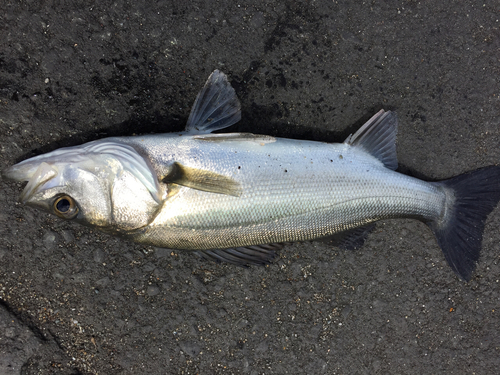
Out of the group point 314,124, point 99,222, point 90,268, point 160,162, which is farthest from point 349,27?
point 90,268

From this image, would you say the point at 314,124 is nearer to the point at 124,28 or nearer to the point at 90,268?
the point at 124,28

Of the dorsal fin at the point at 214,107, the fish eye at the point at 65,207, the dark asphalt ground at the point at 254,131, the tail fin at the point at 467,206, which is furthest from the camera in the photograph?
the tail fin at the point at 467,206

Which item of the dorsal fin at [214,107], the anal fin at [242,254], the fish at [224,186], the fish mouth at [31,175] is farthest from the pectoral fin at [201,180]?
the fish mouth at [31,175]

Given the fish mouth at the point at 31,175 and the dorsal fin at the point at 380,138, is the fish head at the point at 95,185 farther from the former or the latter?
the dorsal fin at the point at 380,138

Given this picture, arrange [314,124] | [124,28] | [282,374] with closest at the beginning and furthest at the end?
[124,28] → [314,124] → [282,374]

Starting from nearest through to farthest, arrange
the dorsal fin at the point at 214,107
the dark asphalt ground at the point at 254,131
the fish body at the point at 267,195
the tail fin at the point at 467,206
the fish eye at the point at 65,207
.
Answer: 1. the fish eye at the point at 65,207
2. the fish body at the point at 267,195
3. the dorsal fin at the point at 214,107
4. the dark asphalt ground at the point at 254,131
5. the tail fin at the point at 467,206

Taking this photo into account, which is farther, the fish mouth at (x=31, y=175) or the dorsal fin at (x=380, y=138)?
the dorsal fin at (x=380, y=138)

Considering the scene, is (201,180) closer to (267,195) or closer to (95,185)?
(267,195)
